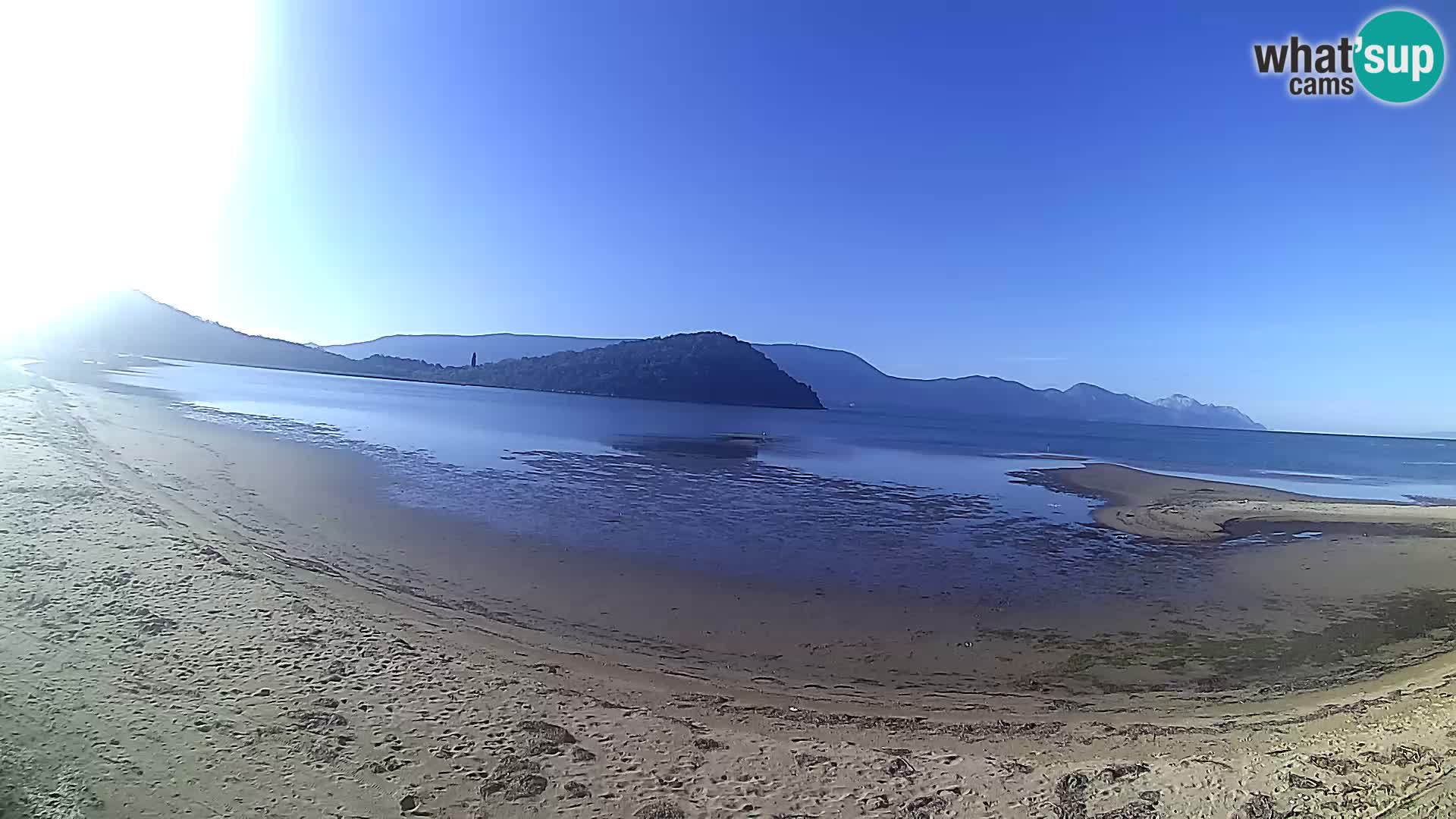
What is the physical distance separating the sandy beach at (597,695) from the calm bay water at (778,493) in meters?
2.64

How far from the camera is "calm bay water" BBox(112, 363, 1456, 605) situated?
16.6 metres

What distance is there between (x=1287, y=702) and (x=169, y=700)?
1254cm

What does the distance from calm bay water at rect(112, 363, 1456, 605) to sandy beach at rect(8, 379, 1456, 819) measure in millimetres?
2637

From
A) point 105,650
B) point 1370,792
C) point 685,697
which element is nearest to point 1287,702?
point 1370,792

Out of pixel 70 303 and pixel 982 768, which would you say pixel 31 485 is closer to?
pixel 982 768

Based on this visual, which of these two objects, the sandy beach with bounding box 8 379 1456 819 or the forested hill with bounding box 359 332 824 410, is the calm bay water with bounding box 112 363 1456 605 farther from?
the forested hill with bounding box 359 332 824 410

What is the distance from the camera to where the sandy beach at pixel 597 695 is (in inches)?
237

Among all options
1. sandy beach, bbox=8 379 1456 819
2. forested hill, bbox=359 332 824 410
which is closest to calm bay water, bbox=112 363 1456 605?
sandy beach, bbox=8 379 1456 819

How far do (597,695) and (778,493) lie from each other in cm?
2007

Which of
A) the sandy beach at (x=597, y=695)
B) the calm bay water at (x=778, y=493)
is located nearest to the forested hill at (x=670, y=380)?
the calm bay water at (x=778, y=493)

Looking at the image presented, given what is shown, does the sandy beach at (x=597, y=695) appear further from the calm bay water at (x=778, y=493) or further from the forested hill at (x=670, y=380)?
the forested hill at (x=670, y=380)

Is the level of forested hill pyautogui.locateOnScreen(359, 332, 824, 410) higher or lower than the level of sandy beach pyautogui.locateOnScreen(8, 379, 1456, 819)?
higher

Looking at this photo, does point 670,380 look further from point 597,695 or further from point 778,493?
point 597,695

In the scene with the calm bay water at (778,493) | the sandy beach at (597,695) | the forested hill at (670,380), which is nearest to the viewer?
the sandy beach at (597,695)
